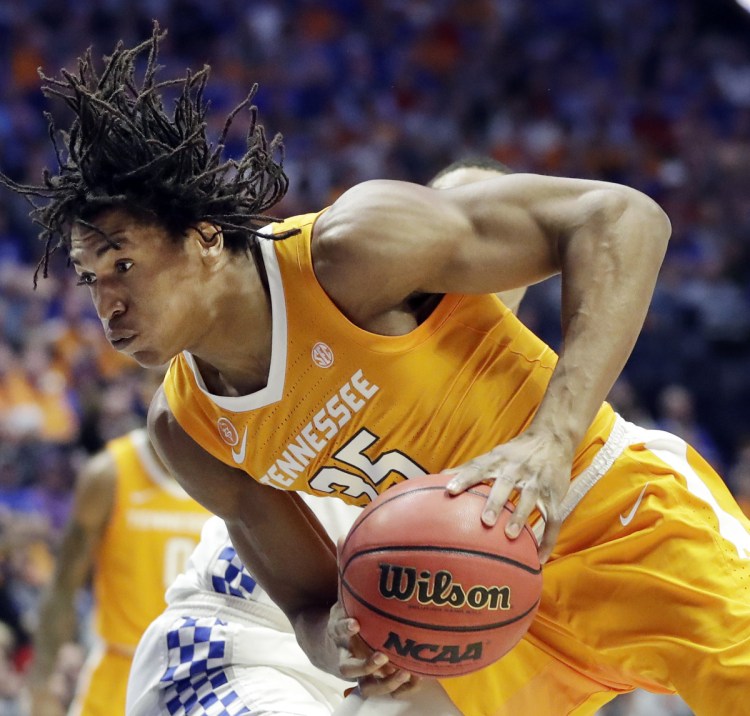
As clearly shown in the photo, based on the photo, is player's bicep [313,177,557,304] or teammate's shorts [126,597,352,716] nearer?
player's bicep [313,177,557,304]

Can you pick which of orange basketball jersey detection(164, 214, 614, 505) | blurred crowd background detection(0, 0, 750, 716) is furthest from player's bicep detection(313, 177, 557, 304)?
blurred crowd background detection(0, 0, 750, 716)

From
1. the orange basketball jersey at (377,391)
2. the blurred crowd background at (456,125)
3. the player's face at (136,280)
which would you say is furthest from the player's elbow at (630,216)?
the blurred crowd background at (456,125)

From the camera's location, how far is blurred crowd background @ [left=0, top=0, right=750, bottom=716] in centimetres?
886

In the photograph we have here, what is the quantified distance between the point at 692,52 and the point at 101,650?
8.28 meters

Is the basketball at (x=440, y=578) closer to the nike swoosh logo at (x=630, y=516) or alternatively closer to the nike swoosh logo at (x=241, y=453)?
the nike swoosh logo at (x=630, y=516)

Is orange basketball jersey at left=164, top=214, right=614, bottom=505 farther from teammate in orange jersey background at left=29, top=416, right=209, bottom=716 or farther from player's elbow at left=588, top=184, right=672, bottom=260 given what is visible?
teammate in orange jersey background at left=29, top=416, right=209, bottom=716

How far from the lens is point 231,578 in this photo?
351 cm

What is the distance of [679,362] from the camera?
8891 millimetres

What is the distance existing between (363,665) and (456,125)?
914cm

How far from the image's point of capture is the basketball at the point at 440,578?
2.41 m

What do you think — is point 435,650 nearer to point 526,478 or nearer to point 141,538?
point 526,478

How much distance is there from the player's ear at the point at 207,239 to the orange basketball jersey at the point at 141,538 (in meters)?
2.48

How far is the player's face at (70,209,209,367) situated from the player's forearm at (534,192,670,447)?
2.68 ft

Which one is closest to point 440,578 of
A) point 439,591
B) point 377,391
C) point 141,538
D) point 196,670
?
point 439,591
